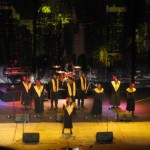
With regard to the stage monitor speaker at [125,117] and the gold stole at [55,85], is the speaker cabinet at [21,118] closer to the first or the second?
the gold stole at [55,85]

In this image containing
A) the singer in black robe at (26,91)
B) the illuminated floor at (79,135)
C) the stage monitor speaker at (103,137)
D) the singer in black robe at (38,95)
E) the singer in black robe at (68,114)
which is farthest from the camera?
the singer in black robe at (26,91)

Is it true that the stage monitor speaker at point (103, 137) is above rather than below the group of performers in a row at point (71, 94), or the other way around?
below

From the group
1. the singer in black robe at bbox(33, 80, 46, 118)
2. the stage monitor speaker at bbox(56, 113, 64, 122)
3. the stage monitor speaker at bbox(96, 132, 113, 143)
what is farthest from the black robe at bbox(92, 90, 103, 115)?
the stage monitor speaker at bbox(96, 132, 113, 143)

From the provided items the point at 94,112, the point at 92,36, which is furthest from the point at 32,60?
the point at 94,112

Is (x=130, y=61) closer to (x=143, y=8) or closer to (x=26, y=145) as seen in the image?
(x=143, y=8)

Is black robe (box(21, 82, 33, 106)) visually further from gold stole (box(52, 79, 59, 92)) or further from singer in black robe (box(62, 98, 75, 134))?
singer in black robe (box(62, 98, 75, 134))

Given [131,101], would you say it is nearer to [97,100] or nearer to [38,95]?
[97,100]

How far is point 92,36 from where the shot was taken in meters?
30.3

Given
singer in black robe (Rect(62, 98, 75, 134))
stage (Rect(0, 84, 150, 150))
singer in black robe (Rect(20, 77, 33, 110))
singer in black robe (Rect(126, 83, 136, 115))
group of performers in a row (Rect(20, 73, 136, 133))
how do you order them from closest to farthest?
stage (Rect(0, 84, 150, 150))
singer in black robe (Rect(62, 98, 75, 134))
group of performers in a row (Rect(20, 73, 136, 133))
singer in black robe (Rect(126, 83, 136, 115))
singer in black robe (Rect(20, 77, 33, 110))

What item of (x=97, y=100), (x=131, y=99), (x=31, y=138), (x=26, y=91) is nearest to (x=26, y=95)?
(x=26, y=91)

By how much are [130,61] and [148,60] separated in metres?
1.01

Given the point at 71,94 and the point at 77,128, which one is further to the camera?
the point at 71,94

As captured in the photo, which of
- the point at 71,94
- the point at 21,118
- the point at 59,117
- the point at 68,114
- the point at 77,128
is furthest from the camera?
the point at 71,94

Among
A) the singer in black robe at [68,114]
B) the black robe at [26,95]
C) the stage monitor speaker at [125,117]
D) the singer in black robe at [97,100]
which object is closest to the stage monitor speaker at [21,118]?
the black robe at [26,95]
